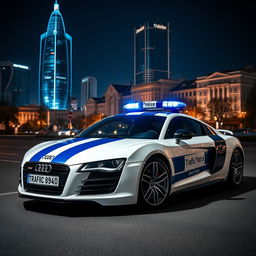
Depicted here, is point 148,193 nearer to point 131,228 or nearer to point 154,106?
point 131,228

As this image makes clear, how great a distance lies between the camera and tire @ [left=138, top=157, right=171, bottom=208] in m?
5.29

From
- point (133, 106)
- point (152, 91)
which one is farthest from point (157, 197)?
point (152, 91)

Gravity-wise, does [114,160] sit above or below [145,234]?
above

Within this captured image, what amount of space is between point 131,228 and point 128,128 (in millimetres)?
2432

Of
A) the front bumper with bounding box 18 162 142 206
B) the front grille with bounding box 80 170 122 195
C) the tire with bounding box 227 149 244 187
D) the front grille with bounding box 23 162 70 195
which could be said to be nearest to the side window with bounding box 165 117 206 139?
the tire with bounding box 227 149 244 187

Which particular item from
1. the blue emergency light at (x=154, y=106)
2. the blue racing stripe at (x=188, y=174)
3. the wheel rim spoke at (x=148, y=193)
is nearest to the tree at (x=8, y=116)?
the blue emergency light at (x=154, y=106)

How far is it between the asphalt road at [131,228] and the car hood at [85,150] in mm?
721

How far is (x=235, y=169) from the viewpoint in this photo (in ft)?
24.9

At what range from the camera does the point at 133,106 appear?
884 cm

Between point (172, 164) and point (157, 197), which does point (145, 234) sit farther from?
point (172, 164)

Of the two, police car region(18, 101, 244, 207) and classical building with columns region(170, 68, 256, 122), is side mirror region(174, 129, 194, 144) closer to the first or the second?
police car region(18, 101, 244, 207)

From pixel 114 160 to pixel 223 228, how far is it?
1.53 m

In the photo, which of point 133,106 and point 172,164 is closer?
point 172,164

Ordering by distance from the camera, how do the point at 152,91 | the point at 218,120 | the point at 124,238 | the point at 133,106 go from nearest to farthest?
the point at 124,238 < the point at 133,106 < the point at 218,120 < the point at 152,91
